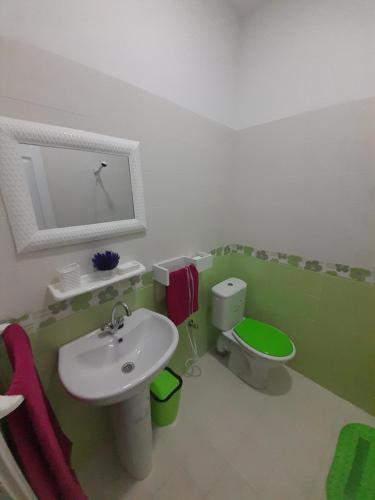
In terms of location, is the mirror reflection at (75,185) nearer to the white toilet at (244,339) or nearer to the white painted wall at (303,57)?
the white toilet at (244,339)

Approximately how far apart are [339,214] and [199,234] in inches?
35.4

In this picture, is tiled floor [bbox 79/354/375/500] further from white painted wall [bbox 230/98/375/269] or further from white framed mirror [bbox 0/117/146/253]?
white framed mirror [bbox 0/117/146/253]

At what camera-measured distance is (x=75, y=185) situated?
0.88 metres

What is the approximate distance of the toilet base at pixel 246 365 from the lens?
1448mm

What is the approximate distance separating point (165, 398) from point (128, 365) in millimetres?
403

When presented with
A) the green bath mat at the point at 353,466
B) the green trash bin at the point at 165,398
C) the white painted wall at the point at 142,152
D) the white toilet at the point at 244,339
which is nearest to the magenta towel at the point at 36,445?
the white painted wall at the point at 142,152

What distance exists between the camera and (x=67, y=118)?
2.60 feet

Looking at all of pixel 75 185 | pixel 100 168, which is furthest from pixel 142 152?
pixel 75 185

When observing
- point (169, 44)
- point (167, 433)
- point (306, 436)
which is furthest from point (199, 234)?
point (306, 436)

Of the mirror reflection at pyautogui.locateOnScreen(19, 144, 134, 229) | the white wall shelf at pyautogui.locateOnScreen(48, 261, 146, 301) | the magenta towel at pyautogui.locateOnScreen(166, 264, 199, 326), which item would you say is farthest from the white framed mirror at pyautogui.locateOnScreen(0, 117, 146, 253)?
the magenta towel at pyautogui.locateOnScreen(166, 264, 199, 326)

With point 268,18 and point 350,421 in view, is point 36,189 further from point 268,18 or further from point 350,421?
point 350,421

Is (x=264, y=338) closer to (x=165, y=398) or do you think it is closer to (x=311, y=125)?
(x=165, y=398)

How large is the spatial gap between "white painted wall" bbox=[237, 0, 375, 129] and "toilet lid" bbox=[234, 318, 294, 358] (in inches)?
60.5

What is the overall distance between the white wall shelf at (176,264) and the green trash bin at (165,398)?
636 millimetres
